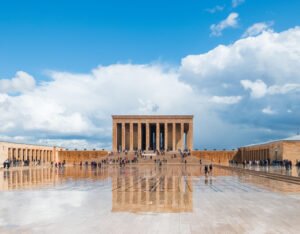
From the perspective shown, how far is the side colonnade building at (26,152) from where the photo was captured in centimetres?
5401

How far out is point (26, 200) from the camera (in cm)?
1343

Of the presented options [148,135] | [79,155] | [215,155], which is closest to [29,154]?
[79,155]

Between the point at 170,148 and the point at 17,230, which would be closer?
the point at 17,230

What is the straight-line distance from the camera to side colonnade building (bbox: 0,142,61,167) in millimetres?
54009

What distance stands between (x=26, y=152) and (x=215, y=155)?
116ft

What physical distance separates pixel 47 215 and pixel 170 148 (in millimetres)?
66828

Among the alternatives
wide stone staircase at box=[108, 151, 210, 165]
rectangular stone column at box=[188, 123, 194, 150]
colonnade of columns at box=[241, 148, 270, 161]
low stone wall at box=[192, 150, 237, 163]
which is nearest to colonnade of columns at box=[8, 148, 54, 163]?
wide stone staircase at box=[108, 151, 210, 165]

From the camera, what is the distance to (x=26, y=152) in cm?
6775

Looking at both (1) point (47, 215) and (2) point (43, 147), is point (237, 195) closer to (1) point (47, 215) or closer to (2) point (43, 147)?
(1) point (47, 215)

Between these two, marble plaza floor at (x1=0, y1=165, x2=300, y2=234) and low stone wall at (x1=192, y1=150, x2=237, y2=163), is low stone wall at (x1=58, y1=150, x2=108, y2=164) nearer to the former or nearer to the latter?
low stone wall at (x1=192, y1=150, x2=237, y2=163)

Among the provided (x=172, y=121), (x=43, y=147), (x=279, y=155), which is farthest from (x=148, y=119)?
(x=279, y=155)

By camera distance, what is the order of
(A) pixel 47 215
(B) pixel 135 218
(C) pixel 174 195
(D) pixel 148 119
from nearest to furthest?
(B) pixel 135 218 < (A) pixel 47 215 < (C) pixel 174 195 < (D) pixel 148 119

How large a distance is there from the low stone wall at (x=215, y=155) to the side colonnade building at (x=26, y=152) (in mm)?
28910

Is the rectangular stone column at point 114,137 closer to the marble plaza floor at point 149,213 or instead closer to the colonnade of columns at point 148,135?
the colonnade of columns at point 148,135
